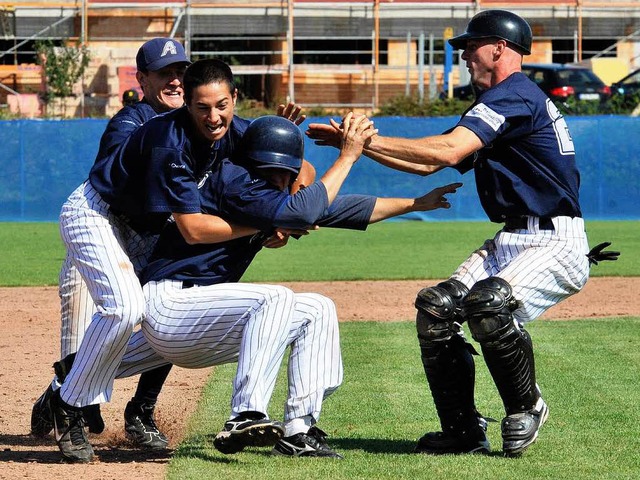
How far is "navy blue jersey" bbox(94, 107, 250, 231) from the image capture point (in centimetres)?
476

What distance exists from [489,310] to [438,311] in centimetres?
25

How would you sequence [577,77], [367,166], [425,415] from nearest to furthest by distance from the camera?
[425,415] < [367,166] < [577,77]

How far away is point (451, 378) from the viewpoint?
520 centimetres

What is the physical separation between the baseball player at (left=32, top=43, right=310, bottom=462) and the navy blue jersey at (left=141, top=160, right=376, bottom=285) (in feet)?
0.30

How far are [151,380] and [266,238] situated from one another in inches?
43.8

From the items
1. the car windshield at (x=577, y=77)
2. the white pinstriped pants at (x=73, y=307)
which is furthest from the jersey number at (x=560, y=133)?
the car windshield at (x=577, y=77)

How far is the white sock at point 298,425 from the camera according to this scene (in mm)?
4965

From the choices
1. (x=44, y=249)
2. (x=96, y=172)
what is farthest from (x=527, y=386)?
(x=44, y=249)

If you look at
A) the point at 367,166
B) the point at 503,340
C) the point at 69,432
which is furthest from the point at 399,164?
the point at 367,166

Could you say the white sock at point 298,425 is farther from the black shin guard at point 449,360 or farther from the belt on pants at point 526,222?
the belt on pants at point 526,222

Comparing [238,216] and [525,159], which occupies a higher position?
[525,159]

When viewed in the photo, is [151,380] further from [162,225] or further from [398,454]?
[398,454]

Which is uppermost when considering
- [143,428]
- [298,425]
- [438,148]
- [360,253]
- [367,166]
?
[438,148]

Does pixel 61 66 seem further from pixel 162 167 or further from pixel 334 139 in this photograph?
pixel 162 167
